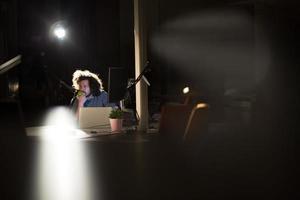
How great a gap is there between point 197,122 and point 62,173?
2.16 feet

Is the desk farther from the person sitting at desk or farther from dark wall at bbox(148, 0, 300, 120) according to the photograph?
dark wall at bbox(148, 0, 300, 120)

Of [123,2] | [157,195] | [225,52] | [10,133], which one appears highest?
[123,2]

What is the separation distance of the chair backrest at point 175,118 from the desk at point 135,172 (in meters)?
0.44

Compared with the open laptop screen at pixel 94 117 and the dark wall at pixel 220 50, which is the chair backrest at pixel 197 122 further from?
the dark wall at pixel 220 50

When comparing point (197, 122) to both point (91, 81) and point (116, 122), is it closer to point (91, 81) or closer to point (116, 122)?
point (116, 122)

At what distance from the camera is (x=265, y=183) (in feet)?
4.91

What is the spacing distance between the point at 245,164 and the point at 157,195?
1.75 feet

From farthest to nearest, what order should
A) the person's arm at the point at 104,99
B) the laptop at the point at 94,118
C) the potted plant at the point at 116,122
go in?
the person's arm at the point at 104,99 → the laptop at the point at 94,118 → the potted plant at the point at 116,122

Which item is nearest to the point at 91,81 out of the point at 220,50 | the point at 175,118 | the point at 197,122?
the point at 175,118

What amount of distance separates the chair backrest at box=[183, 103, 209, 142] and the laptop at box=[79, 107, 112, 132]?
1352 millimetres

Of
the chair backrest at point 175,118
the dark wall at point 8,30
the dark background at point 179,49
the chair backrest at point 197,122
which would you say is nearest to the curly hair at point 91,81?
the dark background at point 179,49

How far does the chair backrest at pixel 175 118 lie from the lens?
267cm

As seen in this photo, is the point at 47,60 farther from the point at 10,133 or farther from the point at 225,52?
the point at 10,133

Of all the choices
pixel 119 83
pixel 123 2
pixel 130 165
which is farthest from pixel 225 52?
pixel 130 165
